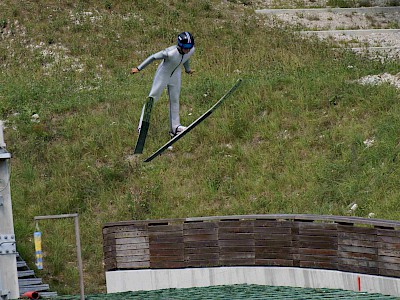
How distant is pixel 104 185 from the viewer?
21.8m

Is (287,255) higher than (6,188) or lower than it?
lower

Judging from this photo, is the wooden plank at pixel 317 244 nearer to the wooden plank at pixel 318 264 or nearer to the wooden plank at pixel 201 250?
the wooden plank at pixel 318 264

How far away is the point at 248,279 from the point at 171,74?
3486mm

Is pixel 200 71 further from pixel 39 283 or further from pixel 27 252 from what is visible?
pixel 39 283

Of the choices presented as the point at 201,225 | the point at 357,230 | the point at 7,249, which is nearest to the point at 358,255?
the point at 357,230

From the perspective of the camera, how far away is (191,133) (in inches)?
917

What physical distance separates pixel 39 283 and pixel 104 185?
16.6 ft

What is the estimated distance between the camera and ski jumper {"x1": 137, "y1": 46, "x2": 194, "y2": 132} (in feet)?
50.6

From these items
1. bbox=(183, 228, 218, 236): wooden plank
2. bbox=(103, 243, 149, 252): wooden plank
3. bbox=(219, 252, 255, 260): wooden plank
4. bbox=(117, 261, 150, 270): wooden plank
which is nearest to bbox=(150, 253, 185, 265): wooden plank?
bbox=(117, 261, 150, 270): wooden plank

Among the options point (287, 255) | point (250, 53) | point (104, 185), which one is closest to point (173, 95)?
point (287, 255)

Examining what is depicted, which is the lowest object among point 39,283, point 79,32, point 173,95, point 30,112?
point 39,283

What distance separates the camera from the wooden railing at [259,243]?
45.6ft

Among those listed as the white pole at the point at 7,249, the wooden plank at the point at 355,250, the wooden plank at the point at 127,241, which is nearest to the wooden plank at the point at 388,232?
the wooden plank at the point at 355,250

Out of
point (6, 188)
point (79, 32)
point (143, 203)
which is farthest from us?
point (79, 32)
